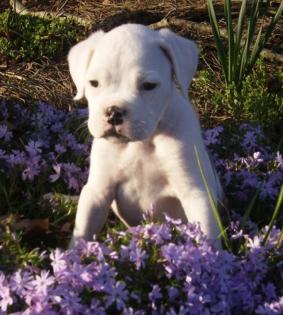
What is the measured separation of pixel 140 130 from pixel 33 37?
153 inches

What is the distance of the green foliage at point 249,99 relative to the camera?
5328 millimetres

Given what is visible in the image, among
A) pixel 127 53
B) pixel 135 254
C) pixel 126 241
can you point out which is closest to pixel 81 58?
pixel 127 53

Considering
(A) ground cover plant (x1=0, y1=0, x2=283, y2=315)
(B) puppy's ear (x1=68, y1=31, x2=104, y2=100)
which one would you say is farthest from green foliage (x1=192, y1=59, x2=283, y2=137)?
(B) puppy's ear (x1=68, y1=31, x2=104, y2=100)

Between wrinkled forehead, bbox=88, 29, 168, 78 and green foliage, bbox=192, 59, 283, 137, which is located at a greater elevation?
wrinkled forehead, bbox=88, 29, 168, 78

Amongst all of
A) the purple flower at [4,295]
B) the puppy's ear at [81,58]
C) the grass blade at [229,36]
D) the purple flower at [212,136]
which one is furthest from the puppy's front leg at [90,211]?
the grass blade at [229,36]

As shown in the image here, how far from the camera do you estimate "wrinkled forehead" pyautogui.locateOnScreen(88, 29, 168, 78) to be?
301cm

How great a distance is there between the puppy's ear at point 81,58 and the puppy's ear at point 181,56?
34 cm

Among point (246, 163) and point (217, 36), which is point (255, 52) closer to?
point (217, 36)

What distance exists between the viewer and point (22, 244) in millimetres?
3211

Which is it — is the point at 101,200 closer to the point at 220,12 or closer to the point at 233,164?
the point at 233,164

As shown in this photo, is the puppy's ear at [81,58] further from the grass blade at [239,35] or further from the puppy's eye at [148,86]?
the grass blade at [239,35]

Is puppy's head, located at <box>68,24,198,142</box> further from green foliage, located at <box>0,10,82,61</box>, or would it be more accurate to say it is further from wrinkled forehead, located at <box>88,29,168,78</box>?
green foliage, located at <box>0,10,82,61</box>

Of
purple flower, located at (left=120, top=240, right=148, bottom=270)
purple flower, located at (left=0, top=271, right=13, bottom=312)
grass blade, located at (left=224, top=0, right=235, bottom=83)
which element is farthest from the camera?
grass blade, located at (left=224, top=0, right=235, bottom=83)

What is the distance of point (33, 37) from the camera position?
659 centimetres
